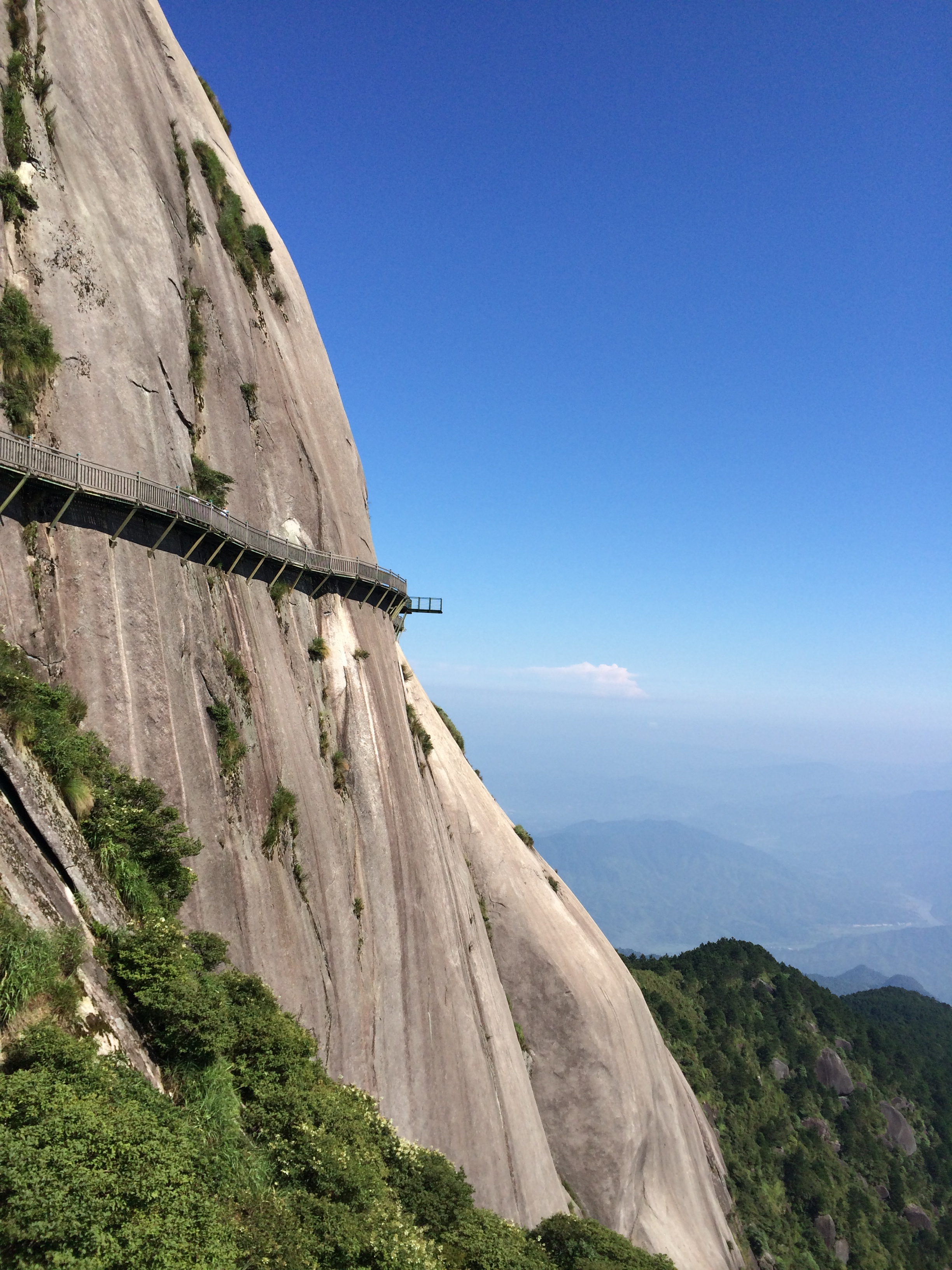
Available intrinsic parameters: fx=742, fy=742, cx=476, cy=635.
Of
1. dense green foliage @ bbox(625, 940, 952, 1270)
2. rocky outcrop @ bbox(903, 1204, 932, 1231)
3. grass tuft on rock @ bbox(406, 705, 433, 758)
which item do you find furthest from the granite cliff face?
rocky outcrop @ bbox(903, 1204, 932, 1231)

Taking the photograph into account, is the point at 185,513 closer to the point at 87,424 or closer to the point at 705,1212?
the point at 87,424

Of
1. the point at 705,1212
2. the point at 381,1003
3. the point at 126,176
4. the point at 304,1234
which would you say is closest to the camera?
the point at 304,1234

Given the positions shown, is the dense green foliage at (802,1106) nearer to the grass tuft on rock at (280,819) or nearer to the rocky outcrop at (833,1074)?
the rocky outcrop at (833,1074)

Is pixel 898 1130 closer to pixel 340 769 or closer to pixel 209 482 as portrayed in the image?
pixel 340 769

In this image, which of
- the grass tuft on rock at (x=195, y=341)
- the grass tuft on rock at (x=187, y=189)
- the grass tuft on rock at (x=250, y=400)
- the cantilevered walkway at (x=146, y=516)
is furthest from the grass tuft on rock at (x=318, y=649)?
the grass tuft on rock at (x=187, y=189)

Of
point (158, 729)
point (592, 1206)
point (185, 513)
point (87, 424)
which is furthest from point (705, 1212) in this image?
point (87, 424)

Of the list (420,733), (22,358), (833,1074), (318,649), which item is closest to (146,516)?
(22,358)
